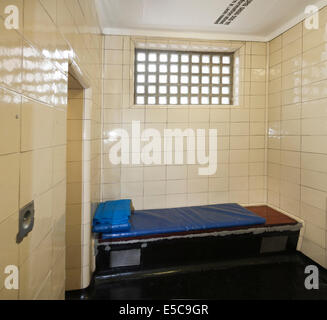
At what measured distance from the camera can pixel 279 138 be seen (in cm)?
298

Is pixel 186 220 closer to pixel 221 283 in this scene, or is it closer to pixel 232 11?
pixel 221 283

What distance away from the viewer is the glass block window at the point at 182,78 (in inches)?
122

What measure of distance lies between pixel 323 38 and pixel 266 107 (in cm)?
108

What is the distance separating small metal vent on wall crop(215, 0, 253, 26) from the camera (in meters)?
2.36

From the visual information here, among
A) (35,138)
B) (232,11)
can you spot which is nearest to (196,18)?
(232,11)

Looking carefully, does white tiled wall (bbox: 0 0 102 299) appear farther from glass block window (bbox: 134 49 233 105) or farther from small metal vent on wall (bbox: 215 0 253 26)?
small metal vent on wall (bbox: 215 0 253 26)

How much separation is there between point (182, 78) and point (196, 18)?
77cm

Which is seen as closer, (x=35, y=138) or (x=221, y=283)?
(x=35, y=138)

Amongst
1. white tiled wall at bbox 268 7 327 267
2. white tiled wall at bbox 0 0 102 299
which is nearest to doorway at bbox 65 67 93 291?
white tiled wall at bbox 0 0 102 299

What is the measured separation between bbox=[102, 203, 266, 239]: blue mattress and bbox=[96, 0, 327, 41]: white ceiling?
2.44 meters

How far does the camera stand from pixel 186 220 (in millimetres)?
2562

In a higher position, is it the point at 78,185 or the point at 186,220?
the point at 78,185
